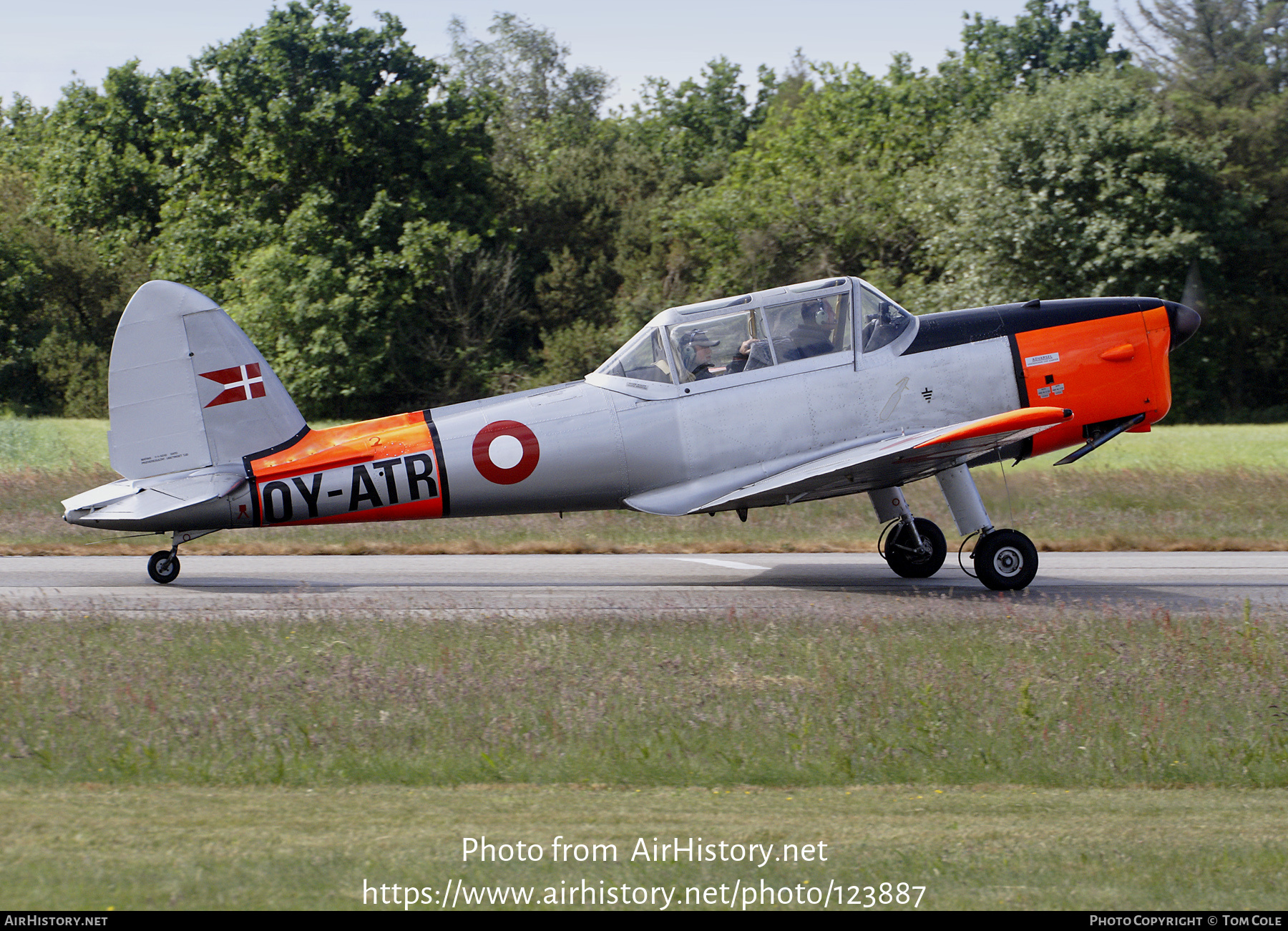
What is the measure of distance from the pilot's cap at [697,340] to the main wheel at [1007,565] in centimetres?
338

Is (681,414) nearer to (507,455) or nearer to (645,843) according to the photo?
(507,455)

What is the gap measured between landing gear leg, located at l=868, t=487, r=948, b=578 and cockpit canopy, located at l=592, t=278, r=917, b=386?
1855 millimetres

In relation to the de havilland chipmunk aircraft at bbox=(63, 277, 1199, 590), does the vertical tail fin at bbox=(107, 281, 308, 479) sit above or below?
above

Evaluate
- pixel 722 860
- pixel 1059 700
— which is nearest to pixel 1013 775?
pixel 1059 700

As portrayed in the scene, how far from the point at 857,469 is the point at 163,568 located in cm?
716

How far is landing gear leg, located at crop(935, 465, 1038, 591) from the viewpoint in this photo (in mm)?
11109

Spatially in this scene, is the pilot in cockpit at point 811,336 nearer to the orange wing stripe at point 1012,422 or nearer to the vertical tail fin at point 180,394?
the orange wing stripe at point 1012,422

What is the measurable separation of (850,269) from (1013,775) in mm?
35764

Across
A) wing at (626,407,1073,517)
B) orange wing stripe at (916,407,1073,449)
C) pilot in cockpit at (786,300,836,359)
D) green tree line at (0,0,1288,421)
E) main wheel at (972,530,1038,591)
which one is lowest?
main wheel at (972,530,1038,591)

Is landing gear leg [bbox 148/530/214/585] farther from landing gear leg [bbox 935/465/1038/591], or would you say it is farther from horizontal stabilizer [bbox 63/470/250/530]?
landing gear leg [bbox 935/465/1038/591]

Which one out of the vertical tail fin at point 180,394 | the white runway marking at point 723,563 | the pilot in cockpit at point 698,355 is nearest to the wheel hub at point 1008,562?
the white runway marking at point 723,563

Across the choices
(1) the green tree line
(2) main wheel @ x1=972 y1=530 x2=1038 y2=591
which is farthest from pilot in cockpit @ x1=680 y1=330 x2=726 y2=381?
(1) the green tree line

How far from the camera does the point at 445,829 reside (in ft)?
17.8

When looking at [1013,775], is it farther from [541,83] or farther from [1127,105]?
[541,83]
